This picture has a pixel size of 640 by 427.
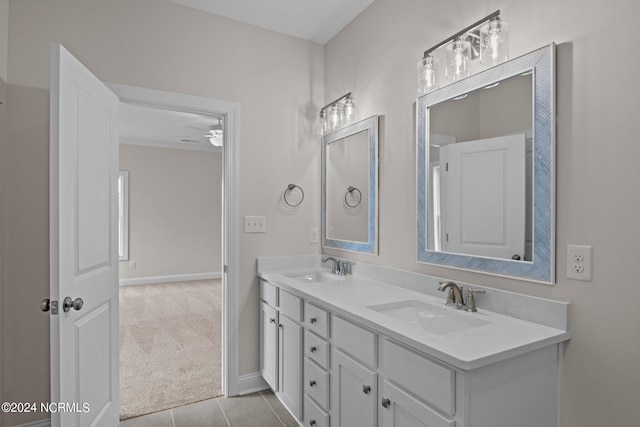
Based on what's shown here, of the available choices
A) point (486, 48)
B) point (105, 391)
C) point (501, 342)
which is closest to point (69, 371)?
point (105, 391)

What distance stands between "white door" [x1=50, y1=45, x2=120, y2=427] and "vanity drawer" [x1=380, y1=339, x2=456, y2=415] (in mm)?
1380

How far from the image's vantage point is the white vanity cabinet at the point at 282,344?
208 cm

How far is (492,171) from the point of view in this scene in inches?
63.1

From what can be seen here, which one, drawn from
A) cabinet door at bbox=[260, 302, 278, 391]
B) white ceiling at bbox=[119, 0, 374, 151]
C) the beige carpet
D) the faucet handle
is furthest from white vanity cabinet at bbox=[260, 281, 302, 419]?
white ceiling at bbox=[119, 0, 374, 151]

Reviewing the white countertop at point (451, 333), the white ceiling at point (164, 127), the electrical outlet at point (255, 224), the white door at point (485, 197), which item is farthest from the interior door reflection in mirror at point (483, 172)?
the white ceiling at point (164, 127)

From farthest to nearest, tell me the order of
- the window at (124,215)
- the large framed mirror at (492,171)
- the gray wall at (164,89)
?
the window at (124,215), the gray wall at (164,89), the large framed mirror at (492,171)

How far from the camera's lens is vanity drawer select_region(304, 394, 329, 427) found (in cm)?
181

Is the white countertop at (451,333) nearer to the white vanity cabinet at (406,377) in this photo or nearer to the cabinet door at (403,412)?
the white vanity cabinet at (406,377)

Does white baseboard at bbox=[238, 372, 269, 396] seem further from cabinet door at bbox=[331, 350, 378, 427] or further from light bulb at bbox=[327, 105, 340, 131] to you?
light bulb at bbox=[327, 105, 340, 131]

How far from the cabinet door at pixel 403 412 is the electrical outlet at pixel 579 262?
0.71 metres

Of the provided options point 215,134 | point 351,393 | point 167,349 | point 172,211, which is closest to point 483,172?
point 351,393

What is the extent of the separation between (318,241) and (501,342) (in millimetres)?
1828

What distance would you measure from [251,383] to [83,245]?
1.52 meters

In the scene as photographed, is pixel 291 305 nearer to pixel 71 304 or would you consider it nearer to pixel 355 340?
pixel 355 340
